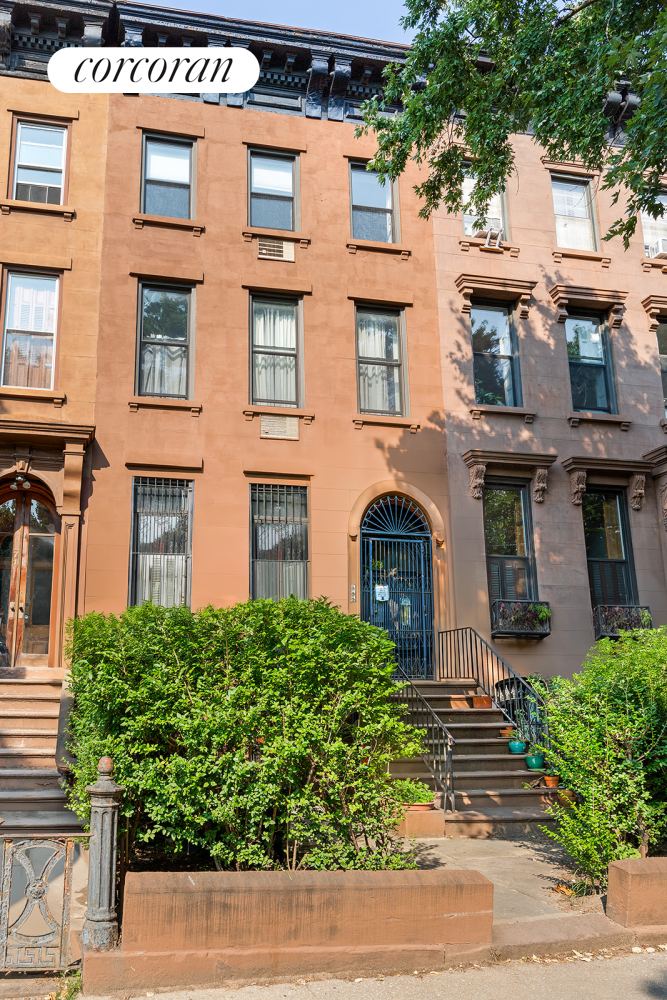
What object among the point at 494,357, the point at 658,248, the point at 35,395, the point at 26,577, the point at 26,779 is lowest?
the point at 26,779

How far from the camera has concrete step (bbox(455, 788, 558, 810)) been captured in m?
9.91

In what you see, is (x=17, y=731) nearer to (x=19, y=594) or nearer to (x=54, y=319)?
(x=19, y=594)

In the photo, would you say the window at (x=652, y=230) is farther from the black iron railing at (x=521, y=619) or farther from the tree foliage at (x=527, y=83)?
the black iron railing at (x=521, y=619)

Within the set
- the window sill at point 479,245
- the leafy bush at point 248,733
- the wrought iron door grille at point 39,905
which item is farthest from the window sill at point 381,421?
the wrought iron door grille at point 39,905

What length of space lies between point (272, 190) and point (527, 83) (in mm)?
5613

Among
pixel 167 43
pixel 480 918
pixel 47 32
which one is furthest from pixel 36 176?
pixel 480 918

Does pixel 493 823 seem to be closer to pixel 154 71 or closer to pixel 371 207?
pixel 371 207

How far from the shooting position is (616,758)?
6.85 meters

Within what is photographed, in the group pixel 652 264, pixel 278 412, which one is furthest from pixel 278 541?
pixel 652 264

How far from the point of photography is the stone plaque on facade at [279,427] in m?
13.6

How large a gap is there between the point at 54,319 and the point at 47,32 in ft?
17.3

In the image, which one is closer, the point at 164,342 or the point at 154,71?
the point at 164,342

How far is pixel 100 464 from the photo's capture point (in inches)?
497

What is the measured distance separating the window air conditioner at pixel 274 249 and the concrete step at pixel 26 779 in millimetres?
9356
